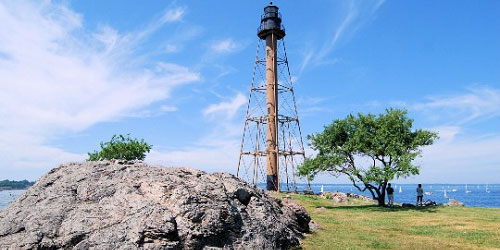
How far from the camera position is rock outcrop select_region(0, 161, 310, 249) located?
1189 centimetres

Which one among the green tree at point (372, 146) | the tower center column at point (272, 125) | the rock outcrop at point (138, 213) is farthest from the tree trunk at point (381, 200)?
the rock outcrop at point (138, 213)

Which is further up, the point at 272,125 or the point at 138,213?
the point at 272,125

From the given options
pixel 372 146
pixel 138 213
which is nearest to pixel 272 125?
pixel 372 146

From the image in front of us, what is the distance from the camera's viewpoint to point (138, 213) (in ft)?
40.8

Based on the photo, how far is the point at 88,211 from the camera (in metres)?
12.9

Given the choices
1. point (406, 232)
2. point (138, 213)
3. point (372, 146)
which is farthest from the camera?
point (372, 146)

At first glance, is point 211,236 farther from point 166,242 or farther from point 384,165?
point 384,165

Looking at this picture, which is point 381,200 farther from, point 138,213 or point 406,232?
point 138,213

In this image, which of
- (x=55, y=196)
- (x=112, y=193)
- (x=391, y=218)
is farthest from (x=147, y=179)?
(x=391, y=218)

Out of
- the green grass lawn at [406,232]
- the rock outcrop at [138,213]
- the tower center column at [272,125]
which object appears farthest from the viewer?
the tower center column at [272,125]

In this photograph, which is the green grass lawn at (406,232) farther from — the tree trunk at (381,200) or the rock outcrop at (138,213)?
the tree trunk at (381,200)

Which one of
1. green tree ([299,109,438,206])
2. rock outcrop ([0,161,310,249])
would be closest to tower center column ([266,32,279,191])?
green tree ([299,109,438,206])

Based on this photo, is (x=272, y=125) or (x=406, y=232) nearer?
(x=406, y=232)

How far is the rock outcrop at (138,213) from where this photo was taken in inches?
468
